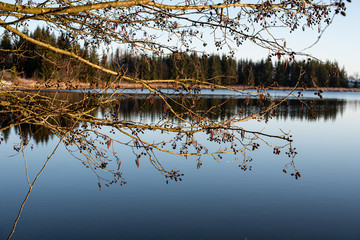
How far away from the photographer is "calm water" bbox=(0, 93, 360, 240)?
8.49 m

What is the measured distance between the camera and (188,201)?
1039cm

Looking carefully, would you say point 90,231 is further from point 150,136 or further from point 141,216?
point 150,136

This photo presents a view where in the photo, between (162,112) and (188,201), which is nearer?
(188,201)

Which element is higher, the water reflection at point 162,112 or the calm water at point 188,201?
the water reflection at point 162,112

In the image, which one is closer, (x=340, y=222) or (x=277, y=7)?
(x=277, y=7)

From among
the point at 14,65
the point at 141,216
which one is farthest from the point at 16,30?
the point at 141,216

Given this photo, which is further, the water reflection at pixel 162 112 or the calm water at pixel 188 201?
the calm water at pixel 188 201

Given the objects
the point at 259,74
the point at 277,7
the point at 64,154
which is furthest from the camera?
the point at 259,74

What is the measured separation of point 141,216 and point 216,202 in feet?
7.35

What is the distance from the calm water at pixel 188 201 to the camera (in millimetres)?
8492

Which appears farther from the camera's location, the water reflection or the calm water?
the calm water

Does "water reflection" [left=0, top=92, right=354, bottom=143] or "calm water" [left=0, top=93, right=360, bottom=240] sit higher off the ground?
"water reflection" [left=0, top=92, right=354, bottom=143]

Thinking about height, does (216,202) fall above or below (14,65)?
below

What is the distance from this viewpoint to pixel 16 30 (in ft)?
18.3
